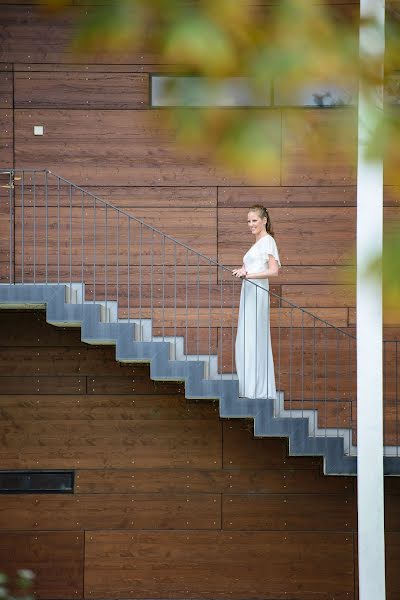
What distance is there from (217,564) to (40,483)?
172cm

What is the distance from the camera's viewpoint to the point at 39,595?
29.5 ft

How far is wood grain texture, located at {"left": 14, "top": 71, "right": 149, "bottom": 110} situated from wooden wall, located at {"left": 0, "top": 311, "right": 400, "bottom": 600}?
2569 millimetres

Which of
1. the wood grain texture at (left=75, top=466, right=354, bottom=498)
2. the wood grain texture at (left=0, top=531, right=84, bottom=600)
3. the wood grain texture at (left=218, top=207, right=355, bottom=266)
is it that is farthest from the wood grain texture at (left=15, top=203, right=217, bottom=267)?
the wood grain texture at (left=0, top=531, right=84, bottom=600)

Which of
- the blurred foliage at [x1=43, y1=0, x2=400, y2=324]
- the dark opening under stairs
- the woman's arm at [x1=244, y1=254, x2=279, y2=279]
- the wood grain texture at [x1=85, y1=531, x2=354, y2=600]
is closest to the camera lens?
the blurred foliage at [x1=43, y1=0, x2=400, y2=324]

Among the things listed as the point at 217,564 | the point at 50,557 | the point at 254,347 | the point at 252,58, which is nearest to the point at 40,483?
the point at 50,557

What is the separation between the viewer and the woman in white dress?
304 inches

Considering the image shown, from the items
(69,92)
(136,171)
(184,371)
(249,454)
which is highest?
(69,92)

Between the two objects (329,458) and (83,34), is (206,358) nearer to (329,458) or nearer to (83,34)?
(329,458)

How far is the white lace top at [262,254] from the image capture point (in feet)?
25.4

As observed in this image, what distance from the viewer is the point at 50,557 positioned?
8.88 meters

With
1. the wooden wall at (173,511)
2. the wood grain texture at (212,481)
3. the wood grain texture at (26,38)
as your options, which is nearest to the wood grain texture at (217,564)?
the wooden wall at (173,511)

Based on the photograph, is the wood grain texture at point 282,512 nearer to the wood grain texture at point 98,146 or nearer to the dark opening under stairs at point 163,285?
the dark opening under stairs at point 163,285

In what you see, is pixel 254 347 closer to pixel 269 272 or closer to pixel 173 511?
pixel 269 272

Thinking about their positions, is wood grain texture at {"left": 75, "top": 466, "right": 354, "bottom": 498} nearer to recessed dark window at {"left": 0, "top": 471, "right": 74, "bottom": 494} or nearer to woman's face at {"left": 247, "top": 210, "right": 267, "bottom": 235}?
recessed dark window at {"left": 0, "top": 471, "right": 74, "bottom": 494}
